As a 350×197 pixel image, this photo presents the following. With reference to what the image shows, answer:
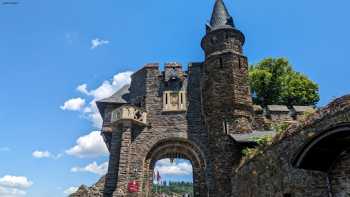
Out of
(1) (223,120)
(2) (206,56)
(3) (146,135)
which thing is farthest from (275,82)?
(3) (146,135)

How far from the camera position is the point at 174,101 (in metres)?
18.3

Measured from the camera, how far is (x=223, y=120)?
54.4ft

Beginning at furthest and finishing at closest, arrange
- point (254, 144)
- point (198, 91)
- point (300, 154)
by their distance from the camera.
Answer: point (198, 91), point (254, 144), point (300, 154)

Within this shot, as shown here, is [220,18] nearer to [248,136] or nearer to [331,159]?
[248,136]

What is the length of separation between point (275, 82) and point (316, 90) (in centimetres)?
410

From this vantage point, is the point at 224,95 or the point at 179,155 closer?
the point at 224,95

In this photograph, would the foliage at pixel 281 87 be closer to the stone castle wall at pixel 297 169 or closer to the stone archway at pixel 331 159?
the stone castle wall at pixel 297 169

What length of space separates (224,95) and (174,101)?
3.12m

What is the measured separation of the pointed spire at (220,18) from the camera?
1956cm

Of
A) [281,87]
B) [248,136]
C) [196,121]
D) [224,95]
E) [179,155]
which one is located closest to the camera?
[248,136]

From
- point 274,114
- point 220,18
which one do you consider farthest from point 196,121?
point 220,18

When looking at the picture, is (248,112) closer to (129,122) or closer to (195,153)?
(195,153)

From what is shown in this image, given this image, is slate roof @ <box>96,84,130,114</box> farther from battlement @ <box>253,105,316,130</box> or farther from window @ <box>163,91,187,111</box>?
battlement @ <box>253,105,316,130</box>

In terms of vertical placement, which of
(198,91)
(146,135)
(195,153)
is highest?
(198,91)
